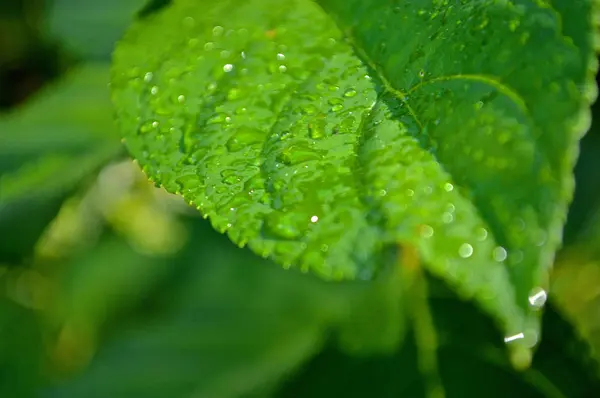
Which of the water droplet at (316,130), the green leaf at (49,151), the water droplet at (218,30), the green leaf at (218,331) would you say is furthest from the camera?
the green leaf at (218,331)

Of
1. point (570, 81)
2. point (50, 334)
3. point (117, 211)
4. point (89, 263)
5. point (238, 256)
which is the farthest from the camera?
point (117, 211)

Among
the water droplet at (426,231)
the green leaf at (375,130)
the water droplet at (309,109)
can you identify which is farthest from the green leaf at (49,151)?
the water droplet at (426,231)

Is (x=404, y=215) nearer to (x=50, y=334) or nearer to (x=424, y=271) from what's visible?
(x=424, y=271)

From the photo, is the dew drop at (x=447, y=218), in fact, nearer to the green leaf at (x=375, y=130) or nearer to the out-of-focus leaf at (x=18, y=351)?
the green leaf at (x=375, y=130)

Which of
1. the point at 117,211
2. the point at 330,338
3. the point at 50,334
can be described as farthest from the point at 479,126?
the point at 117,211

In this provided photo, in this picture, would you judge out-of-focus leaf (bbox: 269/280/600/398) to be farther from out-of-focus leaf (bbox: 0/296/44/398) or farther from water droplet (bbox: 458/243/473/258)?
out-of-focus leaf (bbox: 0/296/44/398)

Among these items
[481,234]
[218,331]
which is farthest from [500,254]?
[218,331]

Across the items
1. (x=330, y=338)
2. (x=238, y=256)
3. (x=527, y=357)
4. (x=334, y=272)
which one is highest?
(x=334, y=272)
